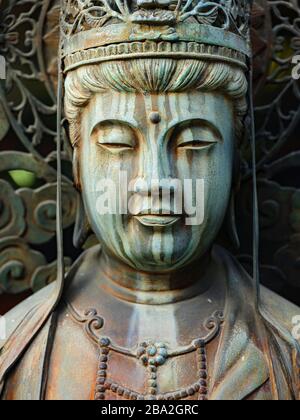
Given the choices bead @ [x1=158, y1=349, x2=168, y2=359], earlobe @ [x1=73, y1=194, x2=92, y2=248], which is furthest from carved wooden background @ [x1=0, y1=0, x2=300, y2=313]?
bead @ [x1=158, y1=349, x2=168, y2=359]

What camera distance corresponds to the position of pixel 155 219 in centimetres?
162

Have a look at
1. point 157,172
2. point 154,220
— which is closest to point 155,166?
point 157,172

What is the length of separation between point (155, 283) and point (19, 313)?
0.36 metres

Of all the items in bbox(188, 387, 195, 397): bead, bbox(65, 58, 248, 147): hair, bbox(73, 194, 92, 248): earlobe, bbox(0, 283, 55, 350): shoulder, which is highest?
bbox(65, 58, 248, 147): hair

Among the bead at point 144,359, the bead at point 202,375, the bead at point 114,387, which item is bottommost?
the bead at point 114,387

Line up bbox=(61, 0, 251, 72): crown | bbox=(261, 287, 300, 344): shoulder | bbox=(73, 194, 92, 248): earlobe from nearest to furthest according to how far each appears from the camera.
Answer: bbox=(61, 0, 251, 72): crown
bbox=(261, 287, 300, 344): shoulder
bbox=(73, 194, 92, 248): earlobe

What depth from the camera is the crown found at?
5.22 ft

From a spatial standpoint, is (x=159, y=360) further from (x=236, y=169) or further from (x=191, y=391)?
(x=236, y=169)

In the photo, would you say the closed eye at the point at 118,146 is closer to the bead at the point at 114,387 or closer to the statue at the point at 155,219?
the statue at the point at 155,219

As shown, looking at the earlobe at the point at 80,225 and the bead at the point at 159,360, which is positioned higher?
the earlobe at the point at 80,225

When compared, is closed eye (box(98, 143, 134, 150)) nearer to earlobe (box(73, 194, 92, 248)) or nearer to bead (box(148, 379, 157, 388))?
earlobe (box(73, 194, 92, 248))

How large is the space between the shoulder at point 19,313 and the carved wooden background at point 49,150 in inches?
12.5

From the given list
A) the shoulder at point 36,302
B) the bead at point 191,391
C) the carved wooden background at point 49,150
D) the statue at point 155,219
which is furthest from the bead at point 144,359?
the carved wooden background at point 49,150

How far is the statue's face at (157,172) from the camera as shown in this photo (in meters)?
1.61
